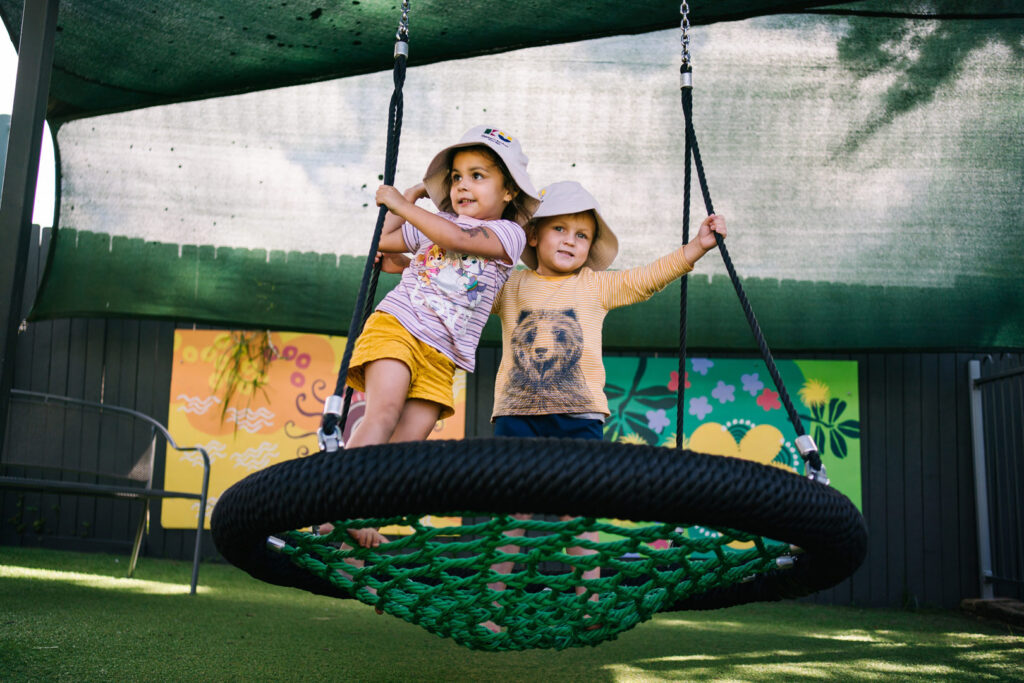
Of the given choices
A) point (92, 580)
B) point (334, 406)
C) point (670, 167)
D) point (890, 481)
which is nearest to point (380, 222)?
point (334, 406)

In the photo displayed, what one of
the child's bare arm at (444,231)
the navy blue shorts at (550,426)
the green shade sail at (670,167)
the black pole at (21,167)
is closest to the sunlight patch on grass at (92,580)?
the green shade sail at (670,167)

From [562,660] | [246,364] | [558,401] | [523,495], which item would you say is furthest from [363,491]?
[246,364]

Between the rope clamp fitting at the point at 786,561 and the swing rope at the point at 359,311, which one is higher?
the swing rope at the point at 359,311

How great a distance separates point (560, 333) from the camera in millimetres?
1521

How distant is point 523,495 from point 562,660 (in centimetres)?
141

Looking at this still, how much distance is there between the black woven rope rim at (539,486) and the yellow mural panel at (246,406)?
2.99 meters

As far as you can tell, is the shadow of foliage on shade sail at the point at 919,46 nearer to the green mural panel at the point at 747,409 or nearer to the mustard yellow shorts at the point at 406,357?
the green mural panel at the point at 747,409

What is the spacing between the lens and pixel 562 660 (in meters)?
1.91

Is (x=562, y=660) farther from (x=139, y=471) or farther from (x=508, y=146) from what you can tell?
(x=139, y=471)

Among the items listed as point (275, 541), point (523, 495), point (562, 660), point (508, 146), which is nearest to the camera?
point (523, 495)

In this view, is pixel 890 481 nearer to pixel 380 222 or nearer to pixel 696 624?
pixel 696 624

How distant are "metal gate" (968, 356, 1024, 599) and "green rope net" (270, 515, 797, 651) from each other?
278 cm

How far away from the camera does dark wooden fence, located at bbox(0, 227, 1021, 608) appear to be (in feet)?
11.6

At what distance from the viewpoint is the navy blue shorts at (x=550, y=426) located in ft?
4.81
